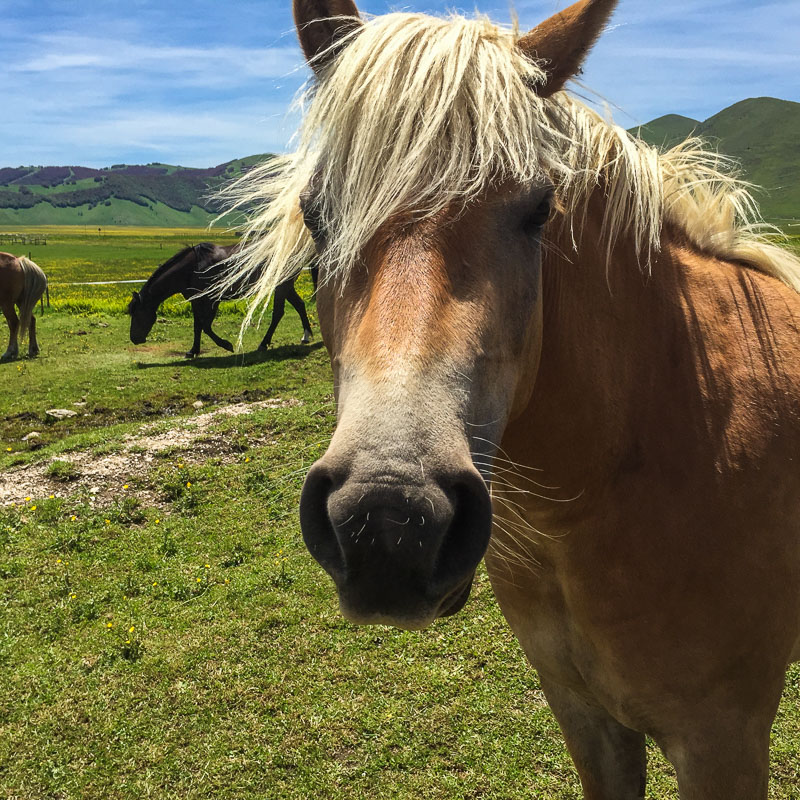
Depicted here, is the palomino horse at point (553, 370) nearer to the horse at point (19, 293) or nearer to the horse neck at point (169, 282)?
the horse neck at point (169, 282)

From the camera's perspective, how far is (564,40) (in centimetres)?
158

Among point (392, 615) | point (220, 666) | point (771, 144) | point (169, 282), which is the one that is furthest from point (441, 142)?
point (771, 144)

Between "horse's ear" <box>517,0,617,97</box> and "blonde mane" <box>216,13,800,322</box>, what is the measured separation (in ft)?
0.13

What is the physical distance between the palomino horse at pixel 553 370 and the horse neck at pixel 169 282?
1378 centimetres

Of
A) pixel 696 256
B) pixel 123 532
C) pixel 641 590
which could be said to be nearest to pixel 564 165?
pixel 696 256

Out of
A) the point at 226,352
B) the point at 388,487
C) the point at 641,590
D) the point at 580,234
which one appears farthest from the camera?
the point at 226,352

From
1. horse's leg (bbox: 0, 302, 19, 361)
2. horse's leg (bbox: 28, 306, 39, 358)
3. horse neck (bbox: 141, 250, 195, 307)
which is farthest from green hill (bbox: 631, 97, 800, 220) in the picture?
horse's leg (bbox: 0, 302, 19, 361)

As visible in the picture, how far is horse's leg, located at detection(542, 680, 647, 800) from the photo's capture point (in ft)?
7.96

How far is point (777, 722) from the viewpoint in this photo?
3404mm

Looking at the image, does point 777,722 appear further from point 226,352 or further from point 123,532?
point 226,352

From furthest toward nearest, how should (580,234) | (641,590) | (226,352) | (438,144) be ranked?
1. (226,352)
2. (641,590)
3. (580,234)
4. (438,144)

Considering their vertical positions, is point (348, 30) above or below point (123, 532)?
above

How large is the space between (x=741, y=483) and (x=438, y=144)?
1316mm

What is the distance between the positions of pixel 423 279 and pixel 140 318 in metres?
14.9
